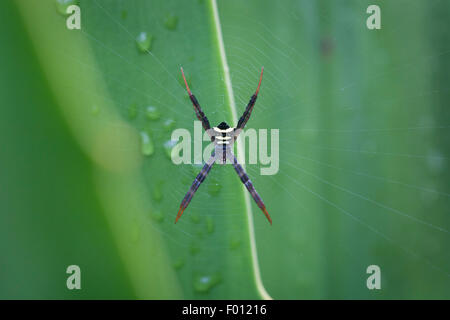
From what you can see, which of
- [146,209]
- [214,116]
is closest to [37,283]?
[146,209]

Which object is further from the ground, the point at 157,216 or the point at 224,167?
the point at 224,167

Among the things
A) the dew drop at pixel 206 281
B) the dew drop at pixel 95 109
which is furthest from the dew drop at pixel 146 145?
the dew drop at pixel 206 281

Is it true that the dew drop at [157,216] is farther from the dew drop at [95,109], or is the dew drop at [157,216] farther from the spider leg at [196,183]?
the dew drop at [95,109]

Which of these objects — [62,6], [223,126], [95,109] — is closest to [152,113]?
[95,109]

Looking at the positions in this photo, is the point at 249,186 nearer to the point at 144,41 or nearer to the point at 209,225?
the point at 209,225

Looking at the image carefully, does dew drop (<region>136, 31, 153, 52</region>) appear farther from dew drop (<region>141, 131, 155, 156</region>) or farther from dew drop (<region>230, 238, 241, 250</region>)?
dew drop (<region>230, 238, 241, 250</region>)

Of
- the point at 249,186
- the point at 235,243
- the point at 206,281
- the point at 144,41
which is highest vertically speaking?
the point at 144,41
